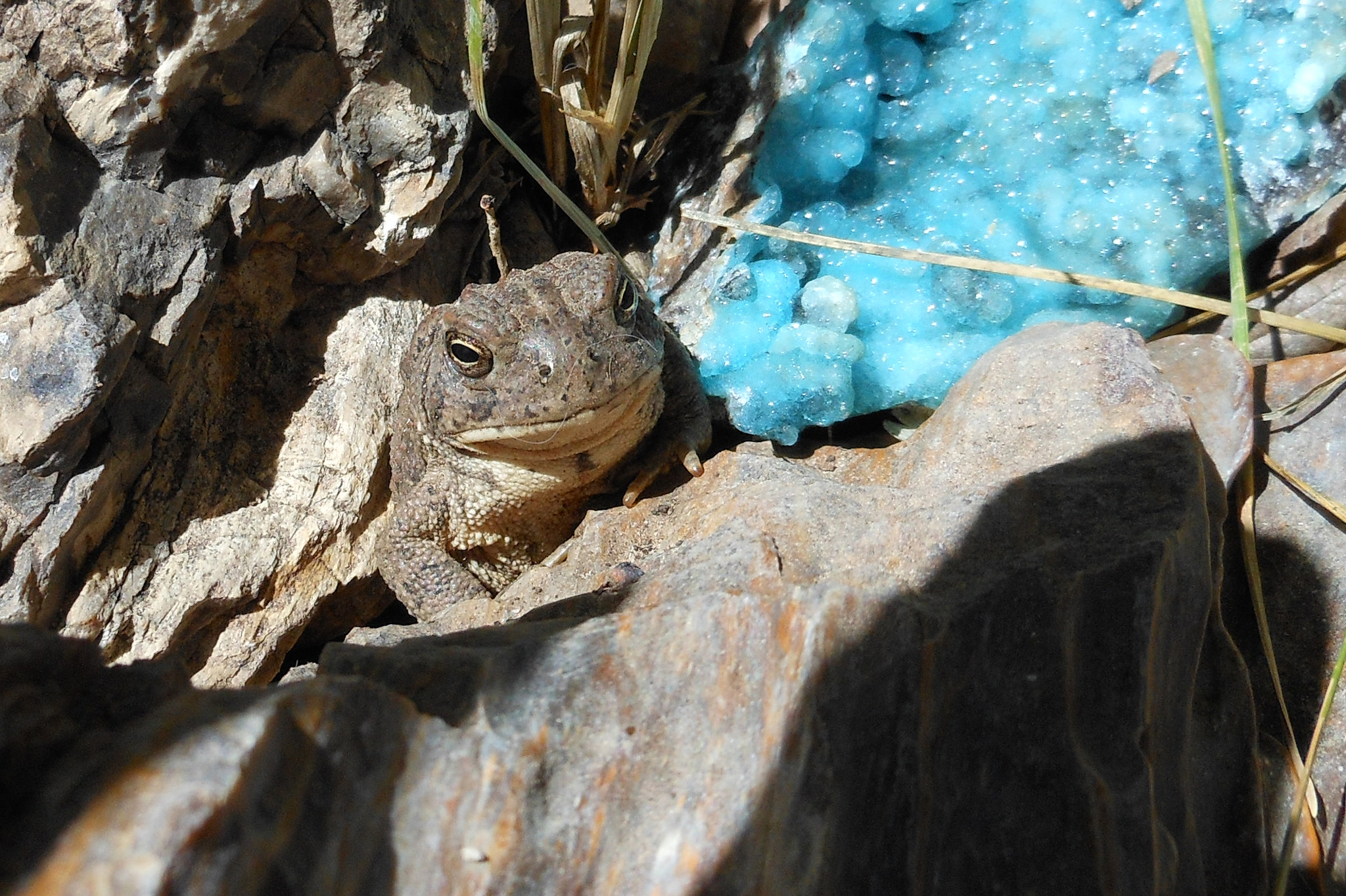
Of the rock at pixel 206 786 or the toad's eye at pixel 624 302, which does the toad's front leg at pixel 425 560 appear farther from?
the rock at pixel 206 786

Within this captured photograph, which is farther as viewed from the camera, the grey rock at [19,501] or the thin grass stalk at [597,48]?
the thin grass stalk at [597,48]

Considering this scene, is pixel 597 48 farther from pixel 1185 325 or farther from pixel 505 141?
pixel 1185 325

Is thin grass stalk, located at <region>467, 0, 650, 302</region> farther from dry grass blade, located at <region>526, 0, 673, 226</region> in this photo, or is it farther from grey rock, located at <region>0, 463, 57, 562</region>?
grey rock, located at <region>0, 463, 57, 562</region>

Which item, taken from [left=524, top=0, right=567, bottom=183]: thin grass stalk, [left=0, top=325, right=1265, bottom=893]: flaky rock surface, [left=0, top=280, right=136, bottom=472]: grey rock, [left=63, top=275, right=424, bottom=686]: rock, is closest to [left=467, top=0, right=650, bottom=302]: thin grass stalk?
[left=524, top=0, right=567, bottom=183]: thin grass stalk

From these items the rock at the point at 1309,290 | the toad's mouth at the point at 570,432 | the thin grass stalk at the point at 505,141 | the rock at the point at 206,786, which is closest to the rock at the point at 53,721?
the rock at the point at 206,786

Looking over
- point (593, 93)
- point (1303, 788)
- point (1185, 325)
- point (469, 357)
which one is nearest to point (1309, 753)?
point (1303, 788)

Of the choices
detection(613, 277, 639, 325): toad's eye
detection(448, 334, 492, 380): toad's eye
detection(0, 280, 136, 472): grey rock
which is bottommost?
detection(448, 334, 492, 380): toad's eye
